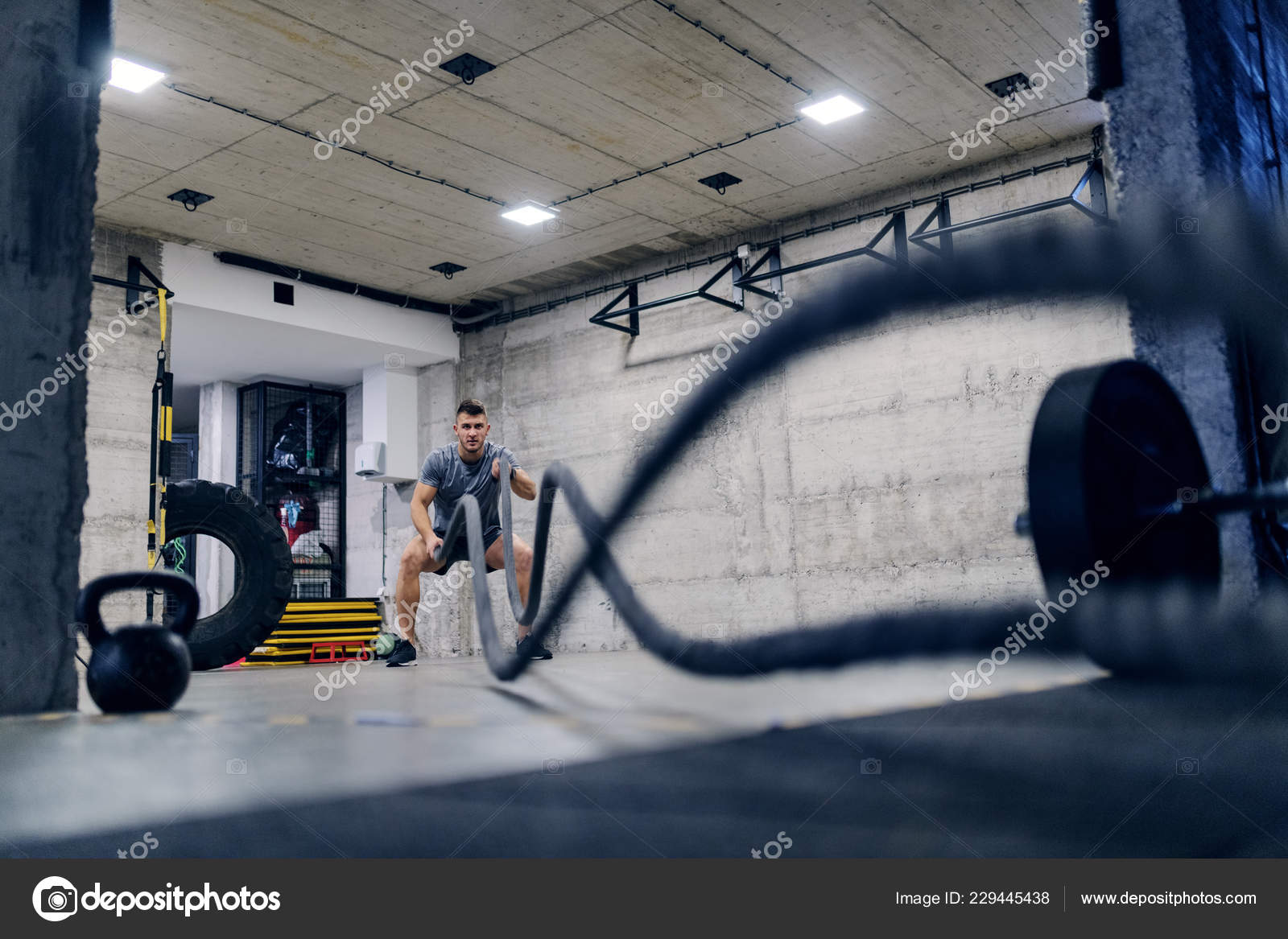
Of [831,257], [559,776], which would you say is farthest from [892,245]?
[559,776]

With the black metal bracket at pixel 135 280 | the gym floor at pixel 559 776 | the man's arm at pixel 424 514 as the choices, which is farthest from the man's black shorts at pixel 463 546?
the black metal bracket at pixel 135 280

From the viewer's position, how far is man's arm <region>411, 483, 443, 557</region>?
537cm

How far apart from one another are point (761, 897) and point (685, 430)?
131 centimetres

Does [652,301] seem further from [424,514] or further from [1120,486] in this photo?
[1120,486]

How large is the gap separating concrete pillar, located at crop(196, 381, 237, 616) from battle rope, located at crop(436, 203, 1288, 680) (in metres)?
10.7

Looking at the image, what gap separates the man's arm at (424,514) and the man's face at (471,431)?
1.07 ft

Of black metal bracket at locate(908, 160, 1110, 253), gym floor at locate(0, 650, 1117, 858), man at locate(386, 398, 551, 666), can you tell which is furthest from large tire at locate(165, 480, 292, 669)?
black metal bracket at locate(908, 160, 1110, 253)

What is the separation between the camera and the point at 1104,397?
2.27m

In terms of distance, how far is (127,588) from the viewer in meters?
3.10

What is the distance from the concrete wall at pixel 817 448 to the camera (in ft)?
→ 30.3

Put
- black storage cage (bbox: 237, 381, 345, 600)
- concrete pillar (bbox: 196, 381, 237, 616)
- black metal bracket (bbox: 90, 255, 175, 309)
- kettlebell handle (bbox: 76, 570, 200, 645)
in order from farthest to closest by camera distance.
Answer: black storage cage (bbox: 237, 381, 345, 600) < concrete pillar (bbox: 196, 381, 237, 616) < black metal bracket (bbox: 90, 255, 175, 309) < kettlebell handle (bbox: 76, 570, 200, 645)

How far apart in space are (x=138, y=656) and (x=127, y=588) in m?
0.47

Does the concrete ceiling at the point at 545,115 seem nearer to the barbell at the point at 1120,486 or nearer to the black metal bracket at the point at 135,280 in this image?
the black metal bracket at the point at 135,280

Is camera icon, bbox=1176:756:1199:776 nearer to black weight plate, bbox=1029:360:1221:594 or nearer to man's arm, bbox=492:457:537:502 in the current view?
black weight plate, bbox=1029:360:1221:594
